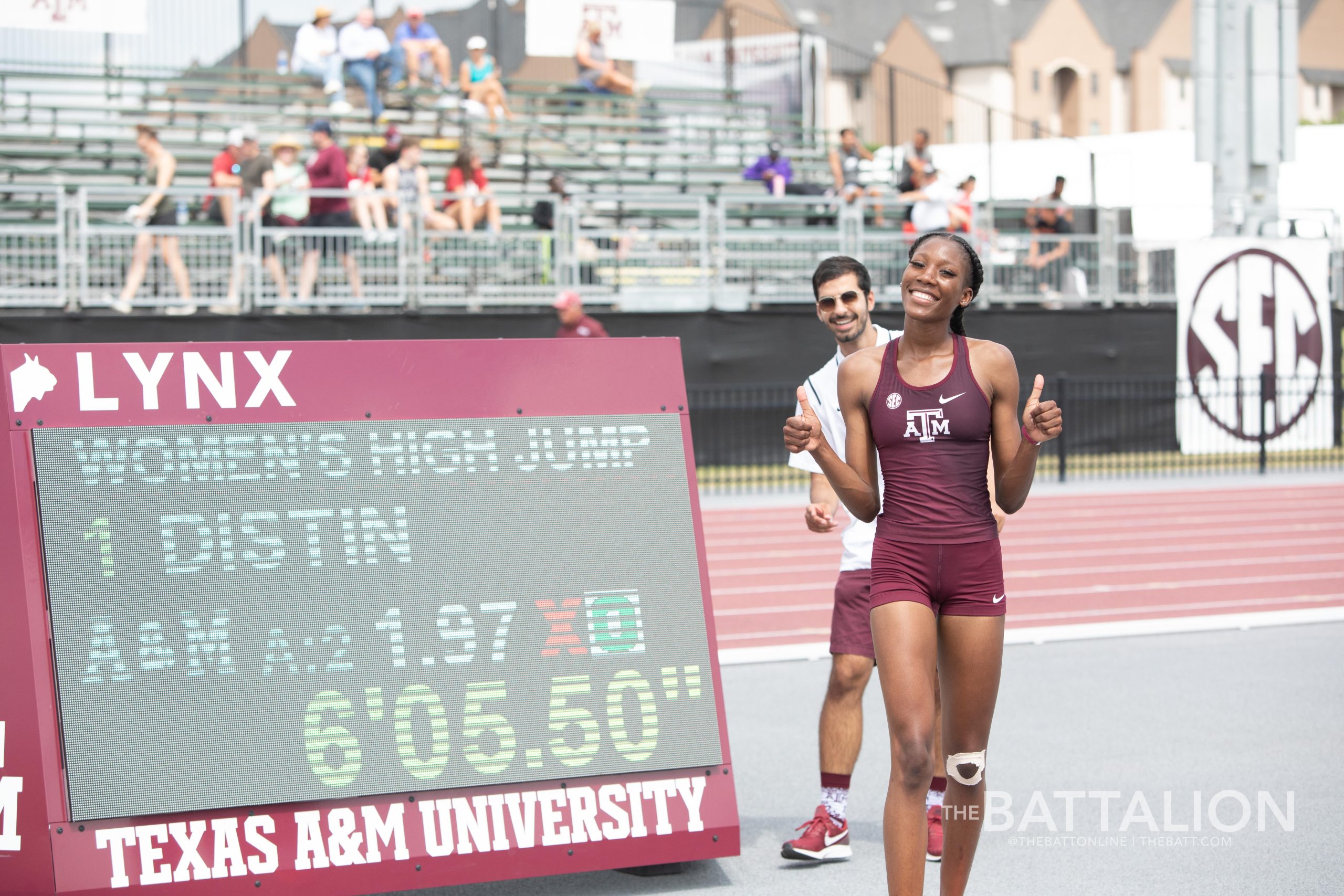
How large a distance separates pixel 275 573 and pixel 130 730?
24.6 inches

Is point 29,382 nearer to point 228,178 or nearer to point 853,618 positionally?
point 853,618

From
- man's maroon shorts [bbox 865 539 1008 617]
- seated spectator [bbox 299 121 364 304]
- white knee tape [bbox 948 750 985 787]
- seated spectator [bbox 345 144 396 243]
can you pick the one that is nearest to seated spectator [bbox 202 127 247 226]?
seated spectator [bbox 299 121 364 304]

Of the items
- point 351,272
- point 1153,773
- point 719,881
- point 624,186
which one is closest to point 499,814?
point 719,881

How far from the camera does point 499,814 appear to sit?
4.63 meters

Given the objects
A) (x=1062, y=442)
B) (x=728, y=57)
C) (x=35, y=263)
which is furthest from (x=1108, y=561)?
(x=728, y=57)

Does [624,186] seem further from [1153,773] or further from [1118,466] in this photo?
[1153,773]

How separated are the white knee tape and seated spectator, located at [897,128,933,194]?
17861 millimetres

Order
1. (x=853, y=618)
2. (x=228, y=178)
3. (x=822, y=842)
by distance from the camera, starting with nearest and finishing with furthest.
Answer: (x=822, y=842) → (x=853, y=618) → (x=228, y=178)

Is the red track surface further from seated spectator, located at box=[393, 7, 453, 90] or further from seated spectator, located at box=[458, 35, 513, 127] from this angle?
seated spectator, located at box=[393, 7, 453, 90]

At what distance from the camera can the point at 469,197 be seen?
693 inches

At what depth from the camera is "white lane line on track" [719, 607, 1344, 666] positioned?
9125mm

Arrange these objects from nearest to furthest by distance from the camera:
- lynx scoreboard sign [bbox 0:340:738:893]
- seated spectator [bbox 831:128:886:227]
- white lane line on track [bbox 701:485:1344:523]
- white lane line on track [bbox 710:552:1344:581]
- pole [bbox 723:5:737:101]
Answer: lynx scoreboard sign [bbox 0:340:738:893] < white lane line on track [bbox 710:552:1344:581] < white lane line on track [bbox 701:485:1344:523] < seated spectator [bbox 831:128:886:227] < pole [bbox 723:5:737:101]

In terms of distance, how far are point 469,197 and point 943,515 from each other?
1412 centimetres

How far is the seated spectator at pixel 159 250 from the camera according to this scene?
1599 centimetres
